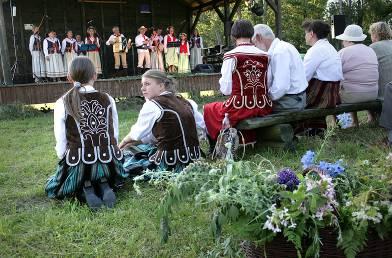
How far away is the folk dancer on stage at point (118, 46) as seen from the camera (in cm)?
1389

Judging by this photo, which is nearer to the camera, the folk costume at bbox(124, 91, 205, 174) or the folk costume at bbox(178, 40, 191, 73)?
the folk costume at bbox(124, 91, 205, 174)

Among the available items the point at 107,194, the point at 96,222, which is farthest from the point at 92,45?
the point at 96,222

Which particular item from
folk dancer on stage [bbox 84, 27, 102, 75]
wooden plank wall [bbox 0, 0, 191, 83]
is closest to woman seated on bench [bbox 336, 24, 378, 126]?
folk dancer on stage [bbox 84, 27, 102, 75]

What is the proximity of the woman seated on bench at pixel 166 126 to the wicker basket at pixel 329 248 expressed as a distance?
1.99 m

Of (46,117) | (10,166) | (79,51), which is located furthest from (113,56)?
(10,166)

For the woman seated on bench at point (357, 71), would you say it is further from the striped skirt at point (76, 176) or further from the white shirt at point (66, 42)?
the white shirt at point (66, 42)

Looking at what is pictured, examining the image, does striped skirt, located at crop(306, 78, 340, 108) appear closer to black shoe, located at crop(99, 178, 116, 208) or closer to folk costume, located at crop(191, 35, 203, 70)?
black shoe, located at crop(99, 178, 116, 208)

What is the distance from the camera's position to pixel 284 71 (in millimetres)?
4641

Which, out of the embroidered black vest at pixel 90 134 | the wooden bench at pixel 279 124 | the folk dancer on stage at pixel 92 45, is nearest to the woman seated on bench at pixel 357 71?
the wooden bench at pixel 279 124

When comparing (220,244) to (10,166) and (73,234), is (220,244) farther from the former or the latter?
(10,166)

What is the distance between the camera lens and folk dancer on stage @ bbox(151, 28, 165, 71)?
14242mm

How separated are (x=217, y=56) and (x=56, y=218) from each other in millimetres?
13248

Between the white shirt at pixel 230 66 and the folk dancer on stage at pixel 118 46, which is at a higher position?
the folk dancer on stage at pixel 118 46

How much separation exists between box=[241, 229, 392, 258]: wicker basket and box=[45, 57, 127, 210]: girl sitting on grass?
69.8 inches
